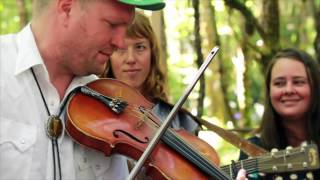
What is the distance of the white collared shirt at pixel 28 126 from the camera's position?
6.10 feet

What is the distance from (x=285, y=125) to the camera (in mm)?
3508

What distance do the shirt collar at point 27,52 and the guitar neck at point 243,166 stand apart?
47.1 inches

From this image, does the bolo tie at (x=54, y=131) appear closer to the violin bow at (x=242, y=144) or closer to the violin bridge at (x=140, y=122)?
the violin bridge at (x=140, y=122)

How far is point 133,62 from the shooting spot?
3074mm

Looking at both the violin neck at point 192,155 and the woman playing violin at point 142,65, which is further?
the woman playing violin at point 142,65

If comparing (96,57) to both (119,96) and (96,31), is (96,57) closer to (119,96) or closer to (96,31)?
(96,31)

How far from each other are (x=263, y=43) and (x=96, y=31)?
315 centimetres

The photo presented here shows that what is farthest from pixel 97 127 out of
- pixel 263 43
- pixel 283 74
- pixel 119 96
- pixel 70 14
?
pixel 263 43

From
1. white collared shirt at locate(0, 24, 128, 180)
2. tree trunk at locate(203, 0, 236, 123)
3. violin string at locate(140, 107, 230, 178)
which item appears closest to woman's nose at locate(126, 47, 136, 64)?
violin string at locate(140, 107, 230, 178)

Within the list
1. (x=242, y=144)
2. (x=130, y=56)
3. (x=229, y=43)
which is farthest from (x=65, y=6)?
(x=229, y=43)

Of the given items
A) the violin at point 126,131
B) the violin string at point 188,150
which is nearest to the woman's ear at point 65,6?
the violin at point 126,131

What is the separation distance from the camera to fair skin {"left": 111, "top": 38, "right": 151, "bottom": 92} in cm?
307

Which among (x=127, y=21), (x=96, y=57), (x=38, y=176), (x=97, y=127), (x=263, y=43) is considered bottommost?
(x=38, y=176)

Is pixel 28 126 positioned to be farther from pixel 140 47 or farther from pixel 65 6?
pixel 140 47
